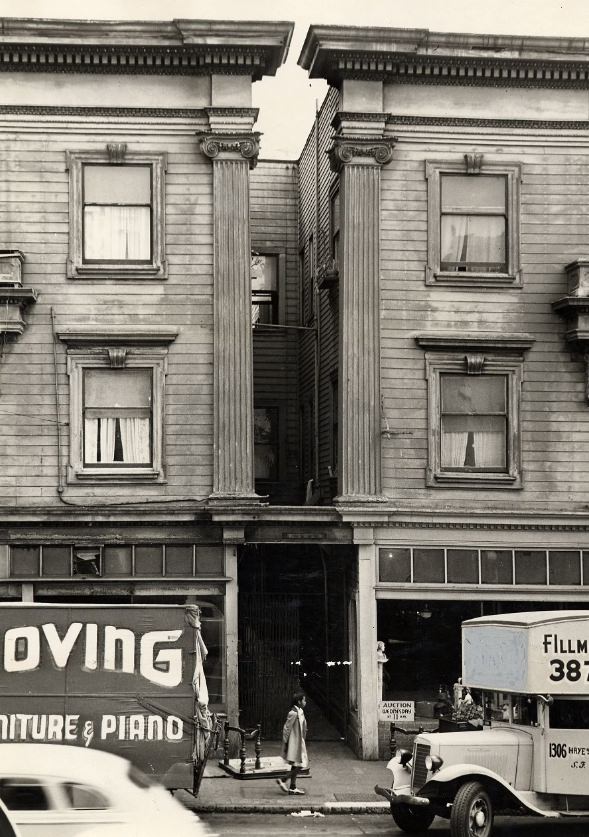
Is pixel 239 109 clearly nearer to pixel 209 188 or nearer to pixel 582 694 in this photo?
pixel 209 188

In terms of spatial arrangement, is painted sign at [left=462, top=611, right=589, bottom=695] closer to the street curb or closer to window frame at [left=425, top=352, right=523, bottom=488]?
the street curb

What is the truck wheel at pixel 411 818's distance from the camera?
53.9 feet

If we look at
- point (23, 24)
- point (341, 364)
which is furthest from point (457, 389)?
point (23, 24)

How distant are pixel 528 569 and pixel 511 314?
499 cm

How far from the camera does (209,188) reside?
23.3 metres

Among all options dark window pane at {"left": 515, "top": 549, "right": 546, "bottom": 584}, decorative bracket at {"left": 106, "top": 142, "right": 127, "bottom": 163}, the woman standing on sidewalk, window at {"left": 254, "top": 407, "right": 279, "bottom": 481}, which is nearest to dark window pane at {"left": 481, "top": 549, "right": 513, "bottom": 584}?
dark window pane at {"left": 515, "top": 549, "right": 546, "bottom": 584}

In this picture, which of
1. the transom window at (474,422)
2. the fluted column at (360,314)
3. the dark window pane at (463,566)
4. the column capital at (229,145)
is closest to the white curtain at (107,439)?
the fluted column at (360,314)

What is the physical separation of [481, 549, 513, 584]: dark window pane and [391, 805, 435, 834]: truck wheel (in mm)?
7109

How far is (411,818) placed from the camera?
16.5 meters

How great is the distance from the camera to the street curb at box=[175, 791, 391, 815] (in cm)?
1811

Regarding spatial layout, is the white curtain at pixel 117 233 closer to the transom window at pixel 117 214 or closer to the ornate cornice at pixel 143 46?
the transom window at pixel 117 214

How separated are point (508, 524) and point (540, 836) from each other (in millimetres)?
7522

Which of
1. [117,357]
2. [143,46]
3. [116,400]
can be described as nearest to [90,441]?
[116,400]

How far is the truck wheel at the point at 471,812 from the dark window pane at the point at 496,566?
7.58 meters
